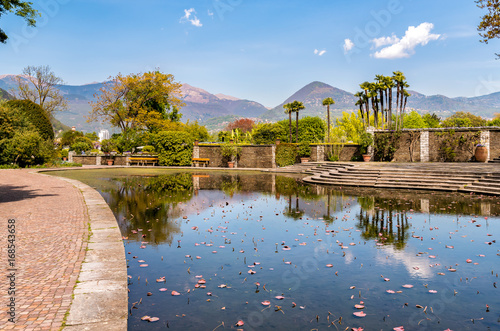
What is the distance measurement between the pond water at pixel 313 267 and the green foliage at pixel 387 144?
17.8 metres

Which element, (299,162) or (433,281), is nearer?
(433,281)

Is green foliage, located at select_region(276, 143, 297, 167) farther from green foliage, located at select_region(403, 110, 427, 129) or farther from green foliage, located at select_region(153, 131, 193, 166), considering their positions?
green foliage, located at select_region(403, 110, 427, 129)

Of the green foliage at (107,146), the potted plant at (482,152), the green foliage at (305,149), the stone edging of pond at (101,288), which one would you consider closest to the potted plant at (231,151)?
the green foliage at (305,149)

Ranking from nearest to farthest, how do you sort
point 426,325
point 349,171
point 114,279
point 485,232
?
point 426,325, point 114,279, point 485,232, point 349,171

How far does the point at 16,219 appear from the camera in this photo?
819 centimetres

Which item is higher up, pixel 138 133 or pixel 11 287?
pixel 138 133

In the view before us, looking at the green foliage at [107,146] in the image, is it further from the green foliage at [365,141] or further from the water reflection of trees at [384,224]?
the water reflection of trees at [384,224]

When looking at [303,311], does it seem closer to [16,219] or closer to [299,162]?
[16,219]

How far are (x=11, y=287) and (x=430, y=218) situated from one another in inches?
353

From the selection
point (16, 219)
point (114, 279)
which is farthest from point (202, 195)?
point (114, 279)

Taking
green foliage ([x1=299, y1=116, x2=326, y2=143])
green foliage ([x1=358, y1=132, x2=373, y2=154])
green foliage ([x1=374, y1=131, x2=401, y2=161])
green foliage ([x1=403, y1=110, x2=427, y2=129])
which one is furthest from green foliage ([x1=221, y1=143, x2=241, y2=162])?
green foliage ([x1=403, y1=110, x2=427, y2=129])

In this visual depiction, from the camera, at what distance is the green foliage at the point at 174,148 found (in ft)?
107

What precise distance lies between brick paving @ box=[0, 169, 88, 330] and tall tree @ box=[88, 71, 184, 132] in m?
32.0

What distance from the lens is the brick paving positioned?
340cm
